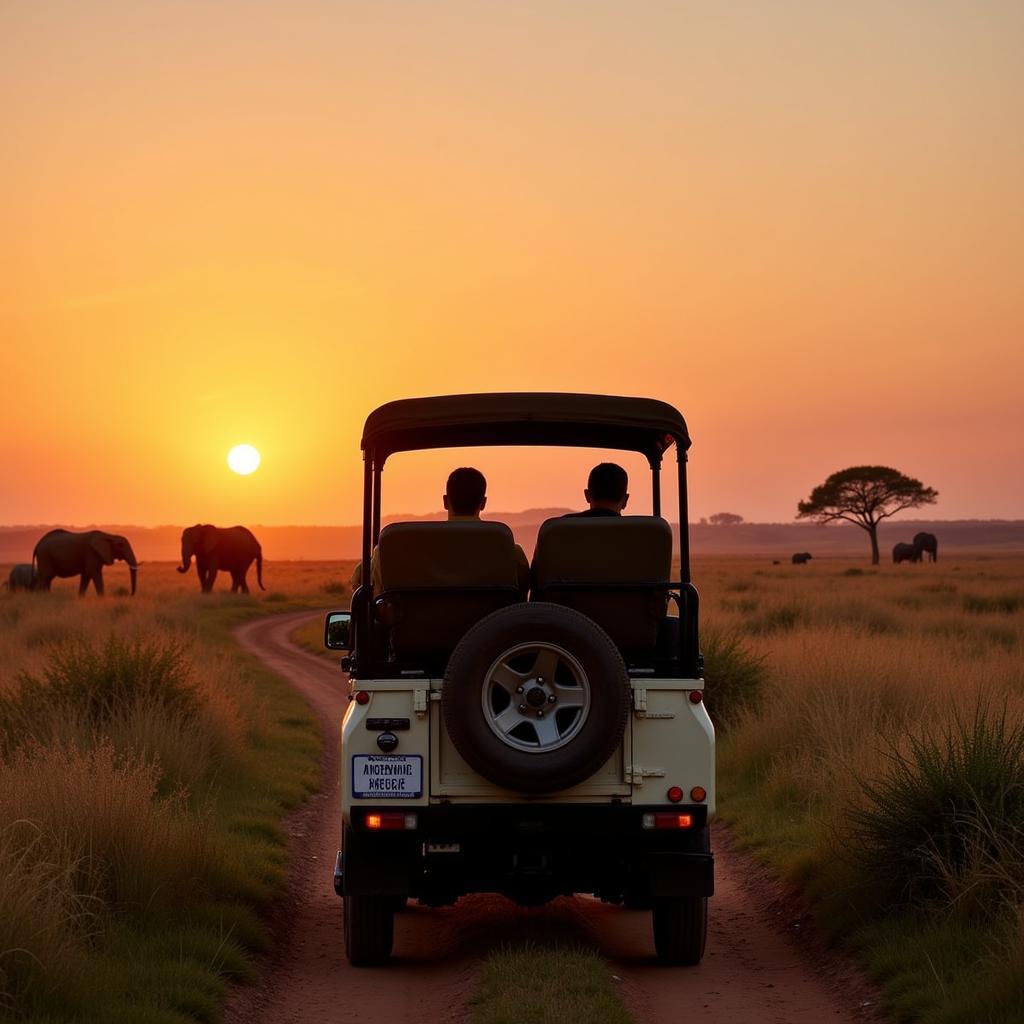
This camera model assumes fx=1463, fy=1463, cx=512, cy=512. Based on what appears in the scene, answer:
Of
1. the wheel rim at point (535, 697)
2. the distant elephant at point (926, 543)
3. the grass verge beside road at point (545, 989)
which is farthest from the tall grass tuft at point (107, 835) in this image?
the distant elephant at point (926, 543)

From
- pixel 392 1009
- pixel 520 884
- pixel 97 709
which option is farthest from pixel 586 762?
pixel 97 709

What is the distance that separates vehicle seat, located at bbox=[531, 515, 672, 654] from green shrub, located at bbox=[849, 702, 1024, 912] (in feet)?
6.63

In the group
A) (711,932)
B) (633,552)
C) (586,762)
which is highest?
(633,552)

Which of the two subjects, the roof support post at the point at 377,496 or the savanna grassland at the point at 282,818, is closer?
the savanna grassland at the point at 282,818

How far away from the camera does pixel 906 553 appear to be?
10031 cm

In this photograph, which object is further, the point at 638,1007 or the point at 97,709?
the point at 97,709

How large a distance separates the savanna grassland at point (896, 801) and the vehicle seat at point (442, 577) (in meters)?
2.76

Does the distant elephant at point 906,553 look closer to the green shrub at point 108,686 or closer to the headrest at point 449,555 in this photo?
the green shrub at point 108,686

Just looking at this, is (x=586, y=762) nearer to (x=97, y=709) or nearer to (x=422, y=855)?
(x=422, y=855)

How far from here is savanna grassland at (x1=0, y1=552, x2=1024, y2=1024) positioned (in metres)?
7.01

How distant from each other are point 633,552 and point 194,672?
34.7ft

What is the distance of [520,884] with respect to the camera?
7.91 m

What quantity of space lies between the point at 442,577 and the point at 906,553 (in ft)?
317

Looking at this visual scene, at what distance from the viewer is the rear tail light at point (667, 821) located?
7586mm
